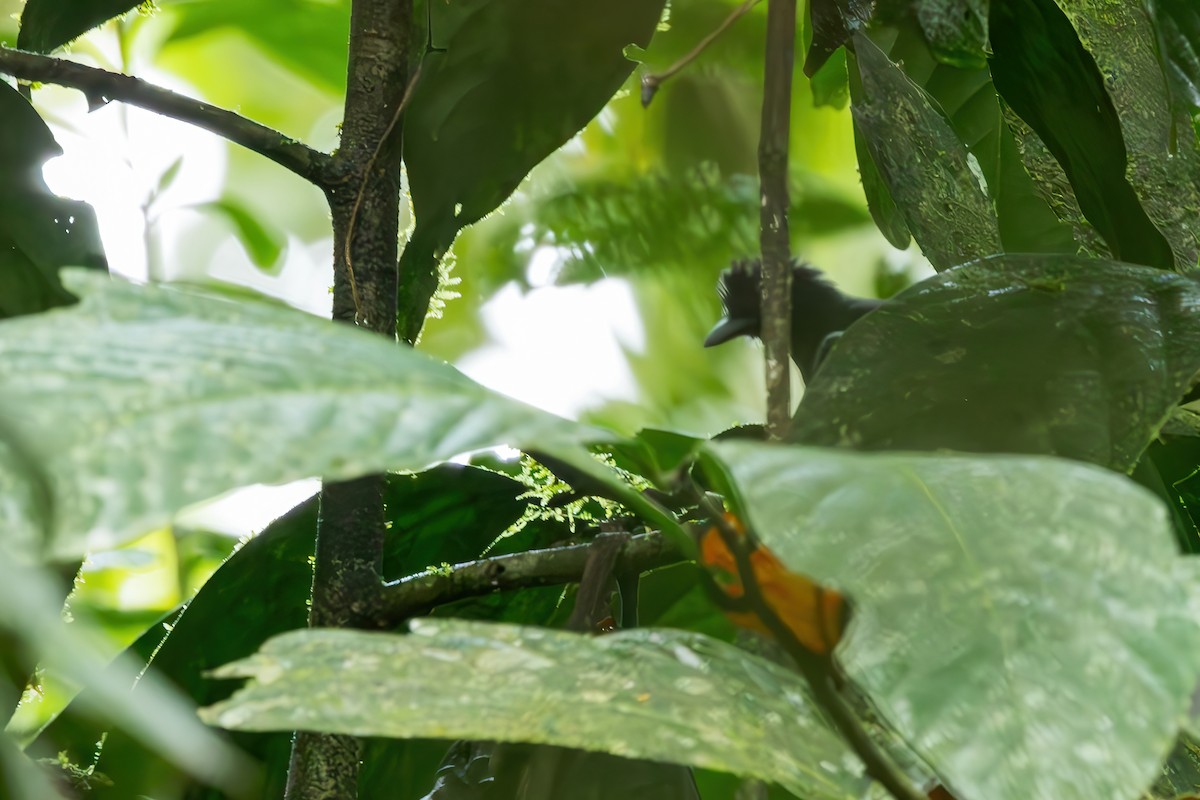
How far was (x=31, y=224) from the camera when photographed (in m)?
0.46

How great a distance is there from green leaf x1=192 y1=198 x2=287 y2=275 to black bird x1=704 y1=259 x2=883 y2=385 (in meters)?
0.56

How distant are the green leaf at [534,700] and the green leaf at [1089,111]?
0.32m

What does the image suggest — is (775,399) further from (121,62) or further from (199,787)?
(121,62)

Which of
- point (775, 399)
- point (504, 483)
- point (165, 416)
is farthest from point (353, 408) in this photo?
point (504, 483)

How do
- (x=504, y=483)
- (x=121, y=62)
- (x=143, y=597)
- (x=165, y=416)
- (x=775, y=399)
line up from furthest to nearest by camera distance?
(x=143, y=597) → (x=121, y=62) → (x=504, y=483) → (x=775, y=399) → (x=165, y=416)

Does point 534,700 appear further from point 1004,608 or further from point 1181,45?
point 1181,45

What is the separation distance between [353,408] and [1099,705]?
0.12 metres

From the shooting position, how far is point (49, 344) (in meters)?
0.15

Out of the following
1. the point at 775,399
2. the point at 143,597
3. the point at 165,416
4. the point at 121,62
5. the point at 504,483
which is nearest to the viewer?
the point at 165,416

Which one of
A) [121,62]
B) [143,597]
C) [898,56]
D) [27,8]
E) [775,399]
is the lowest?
[143,597]

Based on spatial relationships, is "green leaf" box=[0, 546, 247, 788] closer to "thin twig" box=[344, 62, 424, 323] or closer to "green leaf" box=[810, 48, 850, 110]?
"thin twig" box=[344, 62, 424, 323]

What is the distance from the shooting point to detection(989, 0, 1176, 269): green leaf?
17.6 inches

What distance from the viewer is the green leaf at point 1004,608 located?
153 mm

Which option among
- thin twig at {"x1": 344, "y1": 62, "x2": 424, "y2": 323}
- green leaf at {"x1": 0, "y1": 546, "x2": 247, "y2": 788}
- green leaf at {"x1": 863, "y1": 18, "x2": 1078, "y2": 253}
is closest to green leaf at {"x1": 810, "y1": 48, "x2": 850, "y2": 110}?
green leaf at {"x1": 863, "y1": 18, "x2": 1078, "y2": 253}
